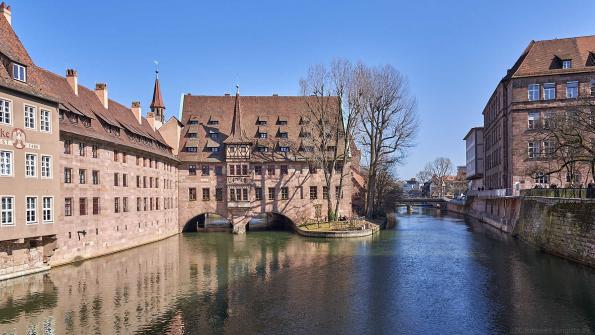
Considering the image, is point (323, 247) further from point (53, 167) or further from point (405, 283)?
point (53, 167)

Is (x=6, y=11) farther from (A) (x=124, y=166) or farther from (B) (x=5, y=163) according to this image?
(A) (x=124, y=166)

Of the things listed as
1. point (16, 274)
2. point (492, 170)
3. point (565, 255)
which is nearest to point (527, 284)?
point (565, 255)

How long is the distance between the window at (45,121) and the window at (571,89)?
168ft

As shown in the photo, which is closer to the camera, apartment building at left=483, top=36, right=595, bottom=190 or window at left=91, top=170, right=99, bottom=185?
window at left=91, top=170, right=99, bottom=185

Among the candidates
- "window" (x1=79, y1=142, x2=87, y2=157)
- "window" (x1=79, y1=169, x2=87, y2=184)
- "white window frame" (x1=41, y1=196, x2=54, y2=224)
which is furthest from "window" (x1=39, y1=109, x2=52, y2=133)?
"window" (x1=79, y1=169, x2=87, y2=184)

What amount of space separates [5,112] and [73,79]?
1380cm

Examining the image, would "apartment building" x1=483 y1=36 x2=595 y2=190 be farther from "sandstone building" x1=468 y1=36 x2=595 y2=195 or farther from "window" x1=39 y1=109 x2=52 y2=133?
"window" x1=39 y1=109 x2=52 y2=133

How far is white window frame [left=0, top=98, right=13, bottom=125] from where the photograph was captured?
25688 millimetres

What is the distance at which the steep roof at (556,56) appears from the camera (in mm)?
51375

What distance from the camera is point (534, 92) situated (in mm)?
52656

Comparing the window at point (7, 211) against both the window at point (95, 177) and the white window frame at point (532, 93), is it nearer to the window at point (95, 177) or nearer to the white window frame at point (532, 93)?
the window at point (95, 177)

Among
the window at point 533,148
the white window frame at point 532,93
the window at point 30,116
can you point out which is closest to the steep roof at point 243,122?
the window at point 533,148

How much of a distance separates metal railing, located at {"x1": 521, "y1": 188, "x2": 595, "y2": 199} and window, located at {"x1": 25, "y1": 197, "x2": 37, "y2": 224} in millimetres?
35089

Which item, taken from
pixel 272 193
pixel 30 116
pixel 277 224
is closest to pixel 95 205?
pixel 30 116
